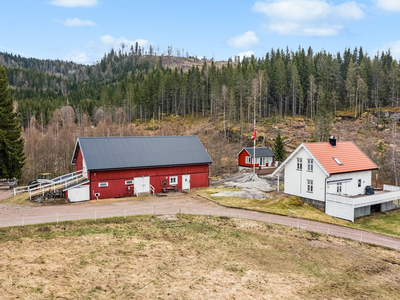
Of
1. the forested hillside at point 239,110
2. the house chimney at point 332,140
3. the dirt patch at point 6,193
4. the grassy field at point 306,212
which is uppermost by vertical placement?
the forested hillside at point 239,110

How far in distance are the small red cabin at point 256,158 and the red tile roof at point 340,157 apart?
70.9 ft

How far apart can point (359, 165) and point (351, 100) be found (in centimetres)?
6473

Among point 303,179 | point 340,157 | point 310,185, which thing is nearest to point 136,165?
point 303,179

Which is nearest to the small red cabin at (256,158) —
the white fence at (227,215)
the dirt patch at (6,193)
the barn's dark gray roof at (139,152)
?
the barn's dark gray roof at (139,152)

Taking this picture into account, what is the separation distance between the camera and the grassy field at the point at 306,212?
2645cm

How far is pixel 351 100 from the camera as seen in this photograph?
89.4 m

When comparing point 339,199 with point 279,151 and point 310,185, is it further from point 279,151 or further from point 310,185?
point 279,151

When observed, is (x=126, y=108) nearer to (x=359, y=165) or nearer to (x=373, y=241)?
(x=359, y=165)

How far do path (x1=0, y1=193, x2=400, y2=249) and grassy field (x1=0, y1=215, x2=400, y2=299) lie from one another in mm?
1738

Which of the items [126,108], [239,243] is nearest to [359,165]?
[239,243]

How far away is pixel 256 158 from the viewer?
56375 mm

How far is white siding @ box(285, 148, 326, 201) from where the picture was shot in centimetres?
3044

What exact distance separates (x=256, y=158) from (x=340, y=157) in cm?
2402

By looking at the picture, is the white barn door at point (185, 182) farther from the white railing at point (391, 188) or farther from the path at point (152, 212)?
the white railing at point (391, 188)
